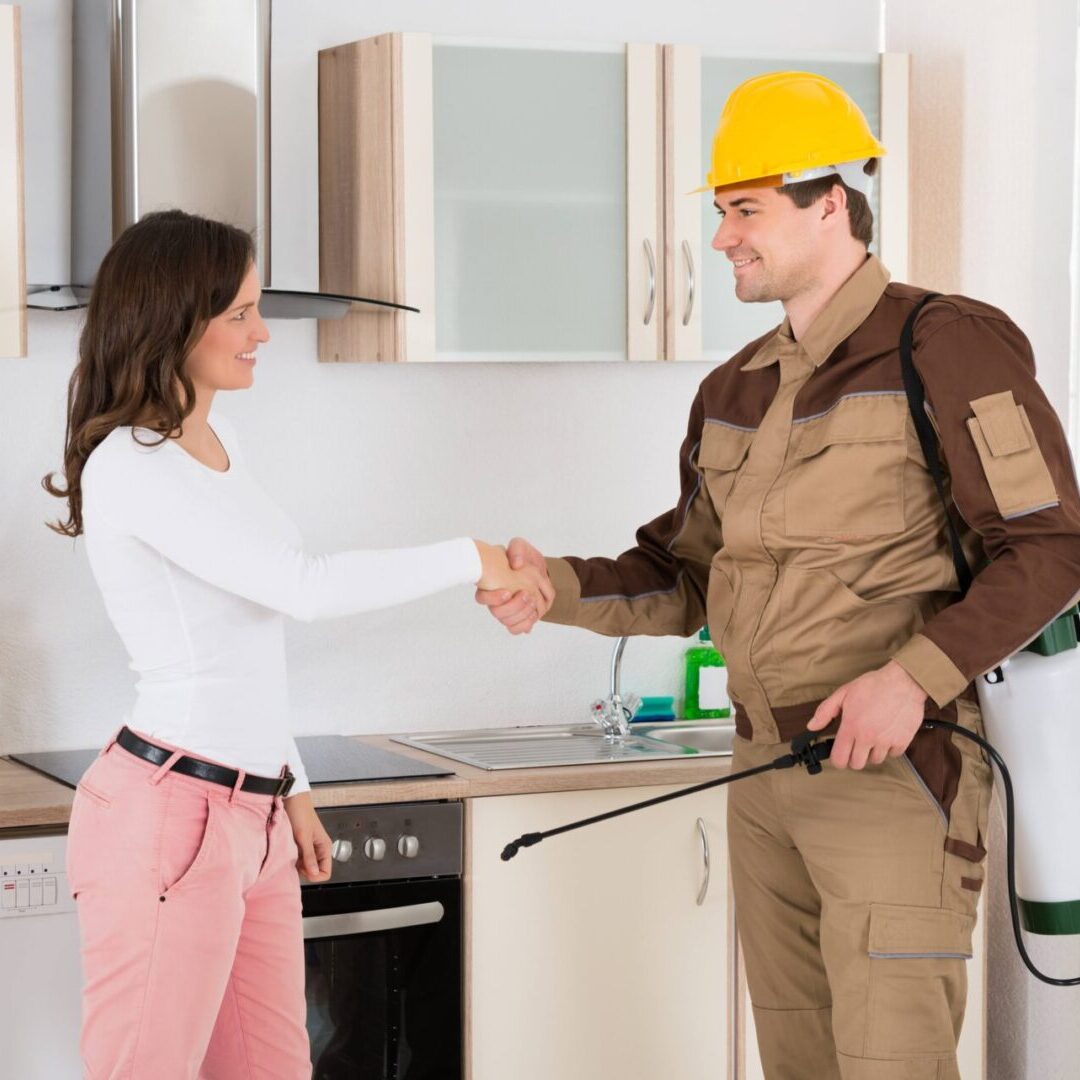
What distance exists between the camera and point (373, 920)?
8.68ft

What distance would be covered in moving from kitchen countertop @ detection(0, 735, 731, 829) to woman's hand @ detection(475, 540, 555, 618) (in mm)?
371

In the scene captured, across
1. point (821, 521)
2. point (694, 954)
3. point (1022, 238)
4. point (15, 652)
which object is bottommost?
point (694, 954)

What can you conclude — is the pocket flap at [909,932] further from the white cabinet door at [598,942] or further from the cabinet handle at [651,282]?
the cabinet handle at [651,282]

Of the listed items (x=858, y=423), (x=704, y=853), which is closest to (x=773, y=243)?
(x=858, y=423)

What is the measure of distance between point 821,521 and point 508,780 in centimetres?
84

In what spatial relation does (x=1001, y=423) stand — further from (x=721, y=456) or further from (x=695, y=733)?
(x=695, y=733)

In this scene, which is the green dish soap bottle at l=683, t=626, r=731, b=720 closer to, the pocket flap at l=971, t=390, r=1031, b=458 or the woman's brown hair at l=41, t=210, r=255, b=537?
the pocket flap at l=971, t=390, r=1031, b=458

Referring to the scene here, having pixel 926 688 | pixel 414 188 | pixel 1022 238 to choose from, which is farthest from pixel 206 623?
pixel 1022 238

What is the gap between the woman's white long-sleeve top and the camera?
6.41ft

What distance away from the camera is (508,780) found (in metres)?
2.71

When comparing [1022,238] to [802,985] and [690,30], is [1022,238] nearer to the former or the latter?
[690,30]

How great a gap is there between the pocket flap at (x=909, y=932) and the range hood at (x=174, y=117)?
1391 millimetres

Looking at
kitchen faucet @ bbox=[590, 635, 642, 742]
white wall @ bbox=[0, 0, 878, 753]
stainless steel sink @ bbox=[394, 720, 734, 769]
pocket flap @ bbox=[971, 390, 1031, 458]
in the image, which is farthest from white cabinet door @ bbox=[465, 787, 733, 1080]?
pocket flap @ bbox=[971, 390, 1031, 458]

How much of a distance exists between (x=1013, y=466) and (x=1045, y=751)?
1.25 feet
